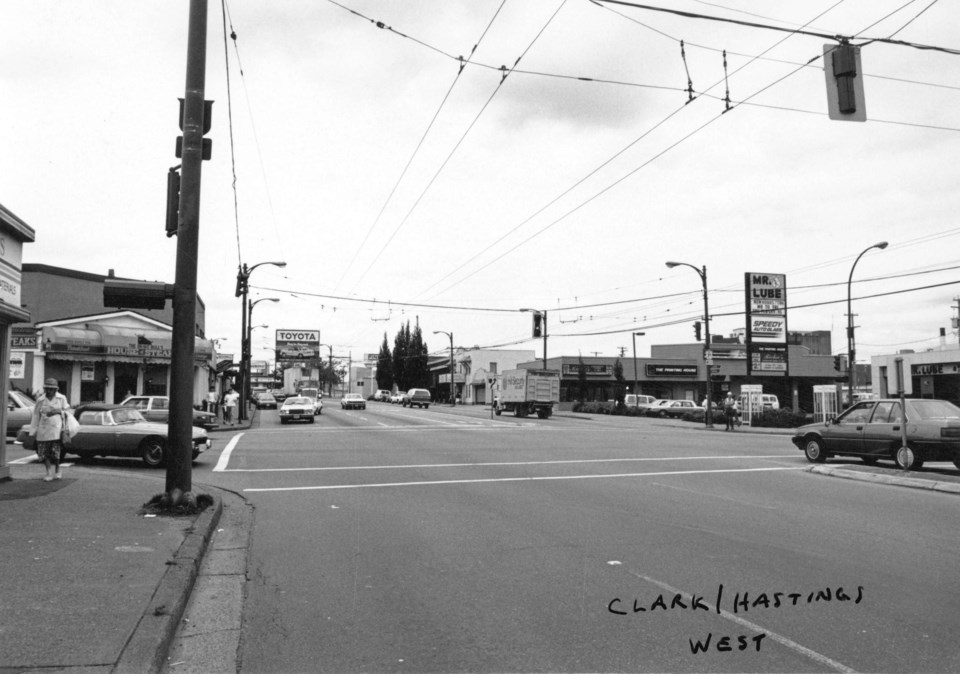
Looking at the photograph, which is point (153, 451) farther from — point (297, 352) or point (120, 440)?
point (297, 352)

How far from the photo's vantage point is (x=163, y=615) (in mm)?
5117

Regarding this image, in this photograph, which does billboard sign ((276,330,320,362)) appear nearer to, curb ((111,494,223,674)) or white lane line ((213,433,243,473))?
white lane line ((213,433,243,473))

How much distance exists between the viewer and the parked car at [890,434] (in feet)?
49.1

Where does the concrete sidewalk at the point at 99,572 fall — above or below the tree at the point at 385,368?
below

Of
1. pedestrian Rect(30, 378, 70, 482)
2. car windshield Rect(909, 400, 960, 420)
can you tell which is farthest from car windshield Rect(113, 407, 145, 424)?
car windshield Rect(909, 400, 960, 420)

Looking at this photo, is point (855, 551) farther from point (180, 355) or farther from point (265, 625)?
point (180, 355)

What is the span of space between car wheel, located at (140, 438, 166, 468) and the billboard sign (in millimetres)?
77591

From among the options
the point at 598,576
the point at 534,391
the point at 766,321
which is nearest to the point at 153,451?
the point at 598,576

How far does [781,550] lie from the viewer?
7664mm

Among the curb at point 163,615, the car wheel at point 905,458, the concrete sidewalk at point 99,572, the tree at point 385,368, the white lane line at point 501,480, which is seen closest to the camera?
the curb at point 163,615

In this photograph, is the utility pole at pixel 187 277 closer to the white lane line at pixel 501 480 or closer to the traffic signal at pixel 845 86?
the white lane line at pixel 501 480

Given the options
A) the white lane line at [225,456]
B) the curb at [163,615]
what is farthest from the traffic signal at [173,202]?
the white lane line at [225,456]

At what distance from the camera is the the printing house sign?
39.0 m

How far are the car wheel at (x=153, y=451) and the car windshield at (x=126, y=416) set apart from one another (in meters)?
0.73
